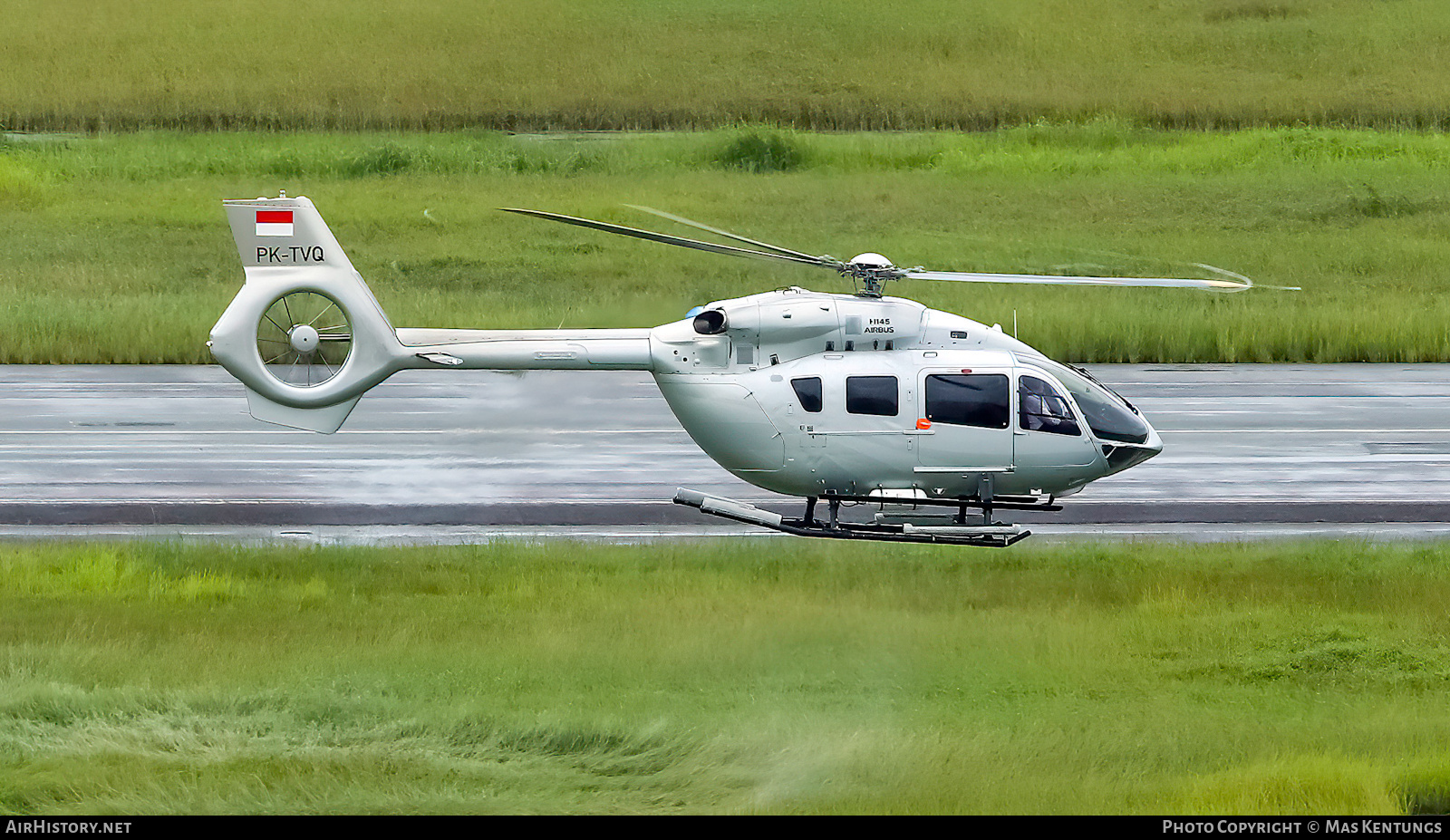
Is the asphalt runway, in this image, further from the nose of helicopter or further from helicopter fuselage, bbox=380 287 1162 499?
helicopter fuselage, bbox=380 287 1162 499

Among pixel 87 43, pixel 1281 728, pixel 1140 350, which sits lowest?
pixel 1281 728

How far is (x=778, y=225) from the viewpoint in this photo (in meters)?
54.4

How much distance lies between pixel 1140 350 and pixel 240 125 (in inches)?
1782

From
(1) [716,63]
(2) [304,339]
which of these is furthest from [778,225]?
(2) [304,339]

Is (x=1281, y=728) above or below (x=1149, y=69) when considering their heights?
below

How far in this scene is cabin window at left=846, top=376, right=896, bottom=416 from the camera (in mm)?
21625

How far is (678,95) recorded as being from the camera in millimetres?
75000

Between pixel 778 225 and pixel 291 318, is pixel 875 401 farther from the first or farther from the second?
pixel 778 225

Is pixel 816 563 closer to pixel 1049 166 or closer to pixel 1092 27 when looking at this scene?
pixel 1049 166

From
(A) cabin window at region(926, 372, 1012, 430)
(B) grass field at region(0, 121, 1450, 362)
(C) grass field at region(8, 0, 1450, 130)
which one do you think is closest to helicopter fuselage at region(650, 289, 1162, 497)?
(A) cabin window at region(926, 372, 1012, 430)

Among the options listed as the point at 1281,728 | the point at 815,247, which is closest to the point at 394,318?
the point at 815,247

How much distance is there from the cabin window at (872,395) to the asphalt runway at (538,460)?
14.5ft

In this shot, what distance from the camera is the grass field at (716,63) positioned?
72688 millimetres

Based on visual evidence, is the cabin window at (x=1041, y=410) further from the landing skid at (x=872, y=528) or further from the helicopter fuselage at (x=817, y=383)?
the landing skid at (x=872, y=528)
